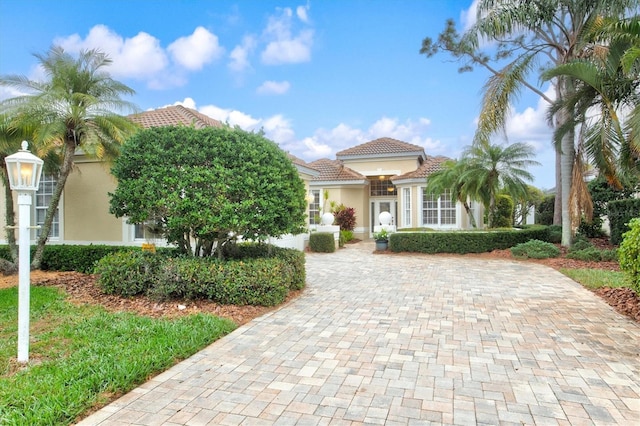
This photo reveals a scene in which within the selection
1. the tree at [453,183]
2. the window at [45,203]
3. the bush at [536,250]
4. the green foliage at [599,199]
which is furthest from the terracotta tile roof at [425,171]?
the window at [45,203]

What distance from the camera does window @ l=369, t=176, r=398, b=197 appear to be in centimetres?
2466

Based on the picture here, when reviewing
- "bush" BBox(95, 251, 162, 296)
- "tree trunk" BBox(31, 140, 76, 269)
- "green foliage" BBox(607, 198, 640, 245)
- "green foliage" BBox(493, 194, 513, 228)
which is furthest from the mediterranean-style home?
"green foliage" BBox(607, 198, 640, 245)

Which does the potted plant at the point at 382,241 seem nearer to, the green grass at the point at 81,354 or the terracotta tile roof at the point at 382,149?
the terracotta tile roof at the point at 382,149

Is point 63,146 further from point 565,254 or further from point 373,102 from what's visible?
point 565,254

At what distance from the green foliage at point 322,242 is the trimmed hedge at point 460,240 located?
2.70 meters

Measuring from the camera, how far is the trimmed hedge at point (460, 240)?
15445 mm

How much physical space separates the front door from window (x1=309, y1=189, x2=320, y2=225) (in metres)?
4.10

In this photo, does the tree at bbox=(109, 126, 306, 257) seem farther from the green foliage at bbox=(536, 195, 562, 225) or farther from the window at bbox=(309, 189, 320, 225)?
the green foliage at bbox=(536, 195, 562, 225)

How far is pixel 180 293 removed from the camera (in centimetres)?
→ 698

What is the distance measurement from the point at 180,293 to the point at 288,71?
40.0 feet

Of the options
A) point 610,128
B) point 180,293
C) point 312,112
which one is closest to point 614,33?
point 610,128

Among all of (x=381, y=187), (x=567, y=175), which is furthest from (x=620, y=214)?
(x=381, y=187)

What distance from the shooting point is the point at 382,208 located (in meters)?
24.8

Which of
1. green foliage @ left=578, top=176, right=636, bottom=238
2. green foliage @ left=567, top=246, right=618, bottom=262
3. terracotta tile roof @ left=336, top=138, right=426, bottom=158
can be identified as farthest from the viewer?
terracotta tile roof @ left=336, top=138, right=426, bottom=158
